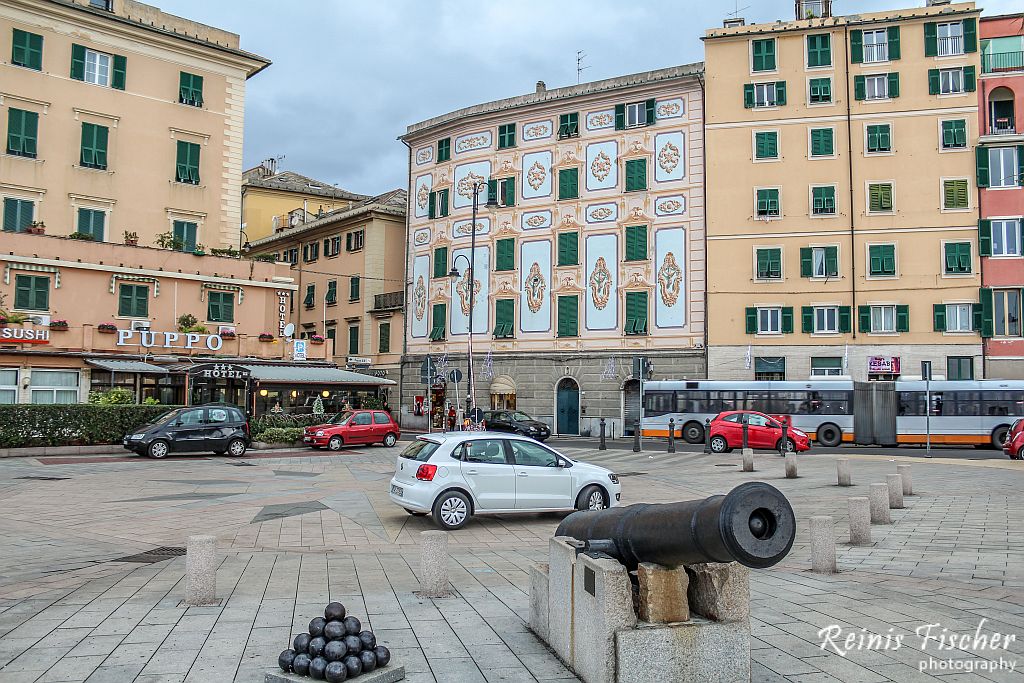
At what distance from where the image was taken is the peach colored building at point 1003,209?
114ft

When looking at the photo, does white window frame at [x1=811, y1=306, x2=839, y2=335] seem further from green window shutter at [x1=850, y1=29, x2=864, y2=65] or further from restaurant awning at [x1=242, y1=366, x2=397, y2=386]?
restaurant awning at [x1=242, y1=366, x2=397, y2=386]

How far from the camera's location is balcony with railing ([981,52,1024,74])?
37.0m

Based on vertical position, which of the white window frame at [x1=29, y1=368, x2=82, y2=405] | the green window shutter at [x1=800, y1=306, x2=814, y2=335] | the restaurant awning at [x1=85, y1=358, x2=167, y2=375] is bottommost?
the white window frame at [x1=29, y1=368, x2=82, y2=405]

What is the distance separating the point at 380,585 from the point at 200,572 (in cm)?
200

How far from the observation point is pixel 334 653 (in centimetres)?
574

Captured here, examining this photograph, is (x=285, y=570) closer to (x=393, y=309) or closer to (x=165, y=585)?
(x=165, y=585)

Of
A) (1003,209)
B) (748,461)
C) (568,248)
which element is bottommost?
(748,461)

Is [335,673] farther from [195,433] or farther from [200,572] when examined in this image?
[195,433]

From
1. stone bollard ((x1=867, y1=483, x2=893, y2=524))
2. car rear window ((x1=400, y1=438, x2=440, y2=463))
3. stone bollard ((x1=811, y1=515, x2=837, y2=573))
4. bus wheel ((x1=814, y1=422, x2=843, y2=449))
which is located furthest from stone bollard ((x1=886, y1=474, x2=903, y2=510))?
bus wheel ((x1=814, y1=422, x2=843, y2=449))

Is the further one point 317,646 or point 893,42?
point 893,42

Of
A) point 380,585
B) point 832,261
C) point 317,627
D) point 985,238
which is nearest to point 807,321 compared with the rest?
point 832,261

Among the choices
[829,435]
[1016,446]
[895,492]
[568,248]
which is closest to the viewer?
[895,492]

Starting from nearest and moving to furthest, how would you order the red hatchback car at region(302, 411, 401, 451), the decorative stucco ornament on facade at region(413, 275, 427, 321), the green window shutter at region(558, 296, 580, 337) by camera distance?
the red hatchback car at region(302, 411, 401, 451), the green window shutter at region(558, 296, 580, 337), the decorative stucco ornament on facade at region(413, 275, 427, 321)

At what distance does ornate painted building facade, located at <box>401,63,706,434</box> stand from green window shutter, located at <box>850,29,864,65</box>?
704 centimetres
